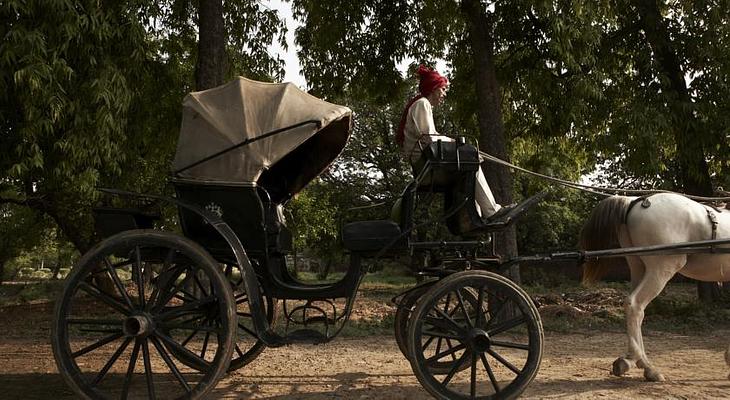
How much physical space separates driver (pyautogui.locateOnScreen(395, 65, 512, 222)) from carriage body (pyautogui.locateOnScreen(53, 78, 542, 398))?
193 millimetres

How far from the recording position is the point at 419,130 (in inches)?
183

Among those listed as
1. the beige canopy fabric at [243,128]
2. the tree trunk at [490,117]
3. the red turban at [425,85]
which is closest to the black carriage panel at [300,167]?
the red turban at [425,85]

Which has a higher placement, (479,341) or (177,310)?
(177,310)

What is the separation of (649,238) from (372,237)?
299cm

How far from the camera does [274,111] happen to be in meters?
4.41

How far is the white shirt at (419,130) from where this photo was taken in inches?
182

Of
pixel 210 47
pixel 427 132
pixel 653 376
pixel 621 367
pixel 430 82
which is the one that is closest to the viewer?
pixel 427 132

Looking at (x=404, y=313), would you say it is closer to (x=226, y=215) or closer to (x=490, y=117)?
(x=226, y=215)

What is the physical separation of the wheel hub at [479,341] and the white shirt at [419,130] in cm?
151

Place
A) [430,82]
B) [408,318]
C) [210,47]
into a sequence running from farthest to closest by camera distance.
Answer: [210,47] → [408,318] → [430,82]

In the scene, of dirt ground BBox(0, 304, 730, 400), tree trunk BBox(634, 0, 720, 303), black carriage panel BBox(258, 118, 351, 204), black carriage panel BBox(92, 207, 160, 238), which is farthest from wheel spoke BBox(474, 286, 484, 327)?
tree trunk BBox(634, 0, 720, 303)

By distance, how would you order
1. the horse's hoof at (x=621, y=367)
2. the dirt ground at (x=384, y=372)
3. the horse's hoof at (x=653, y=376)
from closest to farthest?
the dirt ground at (x=384, y=372), the horse's hoof at (x=653, y=376), the horse's hoof at (x=621, y=367)

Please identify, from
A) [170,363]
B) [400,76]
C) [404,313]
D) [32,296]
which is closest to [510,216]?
[404,313]

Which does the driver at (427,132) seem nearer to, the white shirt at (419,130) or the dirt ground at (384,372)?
the white shirt at (419,130)
